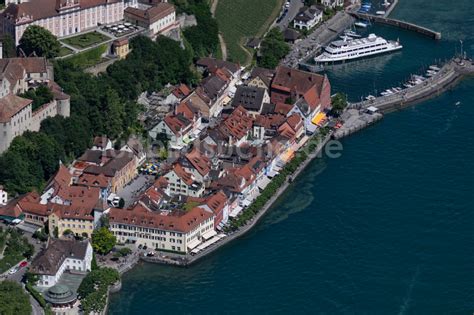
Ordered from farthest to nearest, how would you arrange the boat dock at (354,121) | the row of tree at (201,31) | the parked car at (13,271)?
the row of tree at (201,31) → the boat dock at (354,121) → the parked car at (13,271)

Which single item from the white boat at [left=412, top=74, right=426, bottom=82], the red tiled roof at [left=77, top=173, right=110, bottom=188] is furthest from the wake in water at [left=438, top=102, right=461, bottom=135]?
the red tiled roof at [left=77, top=173, right=110, bottom=188]

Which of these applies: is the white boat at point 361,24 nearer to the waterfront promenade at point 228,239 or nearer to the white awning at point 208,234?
the waterfront promenade at point 228,239

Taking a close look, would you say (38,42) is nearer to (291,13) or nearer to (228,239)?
(228,239)

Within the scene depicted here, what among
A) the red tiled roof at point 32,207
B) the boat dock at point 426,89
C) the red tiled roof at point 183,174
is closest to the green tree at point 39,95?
the red tiled roof at point 32,207

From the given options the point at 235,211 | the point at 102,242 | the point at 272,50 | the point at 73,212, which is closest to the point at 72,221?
the point at 73,212

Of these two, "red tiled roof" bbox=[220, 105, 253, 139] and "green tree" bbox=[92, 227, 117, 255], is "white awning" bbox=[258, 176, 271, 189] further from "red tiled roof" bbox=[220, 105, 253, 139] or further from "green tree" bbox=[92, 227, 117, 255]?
"green tree" bbox=[92, 227, 117, 255]

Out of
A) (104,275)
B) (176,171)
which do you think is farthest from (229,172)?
(104,275)

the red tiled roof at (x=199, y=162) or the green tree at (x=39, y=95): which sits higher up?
the green tree at (x=39, y=95)
